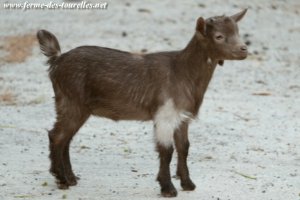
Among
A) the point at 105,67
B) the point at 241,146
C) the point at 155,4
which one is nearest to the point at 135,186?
the point at 105,67

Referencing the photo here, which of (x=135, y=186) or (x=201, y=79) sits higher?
(x=201, y=79)

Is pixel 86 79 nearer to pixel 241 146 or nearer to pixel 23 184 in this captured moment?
pixel 23 184

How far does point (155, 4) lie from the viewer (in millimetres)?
17109

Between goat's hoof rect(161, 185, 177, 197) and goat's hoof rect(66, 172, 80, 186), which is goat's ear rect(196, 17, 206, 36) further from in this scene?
goat's hoof rect(66, 172, 80, 186)

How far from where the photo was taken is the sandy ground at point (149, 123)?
779 centimetres

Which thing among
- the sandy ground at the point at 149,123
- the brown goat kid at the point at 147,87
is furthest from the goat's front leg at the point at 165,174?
the sandy ground at the point at 149,123

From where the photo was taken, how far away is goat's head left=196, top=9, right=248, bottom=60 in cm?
732

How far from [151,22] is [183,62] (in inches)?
336

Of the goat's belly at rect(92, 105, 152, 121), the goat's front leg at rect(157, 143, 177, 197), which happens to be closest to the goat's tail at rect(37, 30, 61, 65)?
the goat's belly at rect(92, 105, 152, 121)

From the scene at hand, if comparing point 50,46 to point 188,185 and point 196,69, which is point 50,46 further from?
point 188,185

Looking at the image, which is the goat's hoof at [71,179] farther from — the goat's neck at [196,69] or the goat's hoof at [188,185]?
the goat's neck at [196,69]

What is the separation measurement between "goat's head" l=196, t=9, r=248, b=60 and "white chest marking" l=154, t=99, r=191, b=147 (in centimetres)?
66

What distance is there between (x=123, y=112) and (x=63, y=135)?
627mm

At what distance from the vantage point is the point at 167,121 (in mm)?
7355
